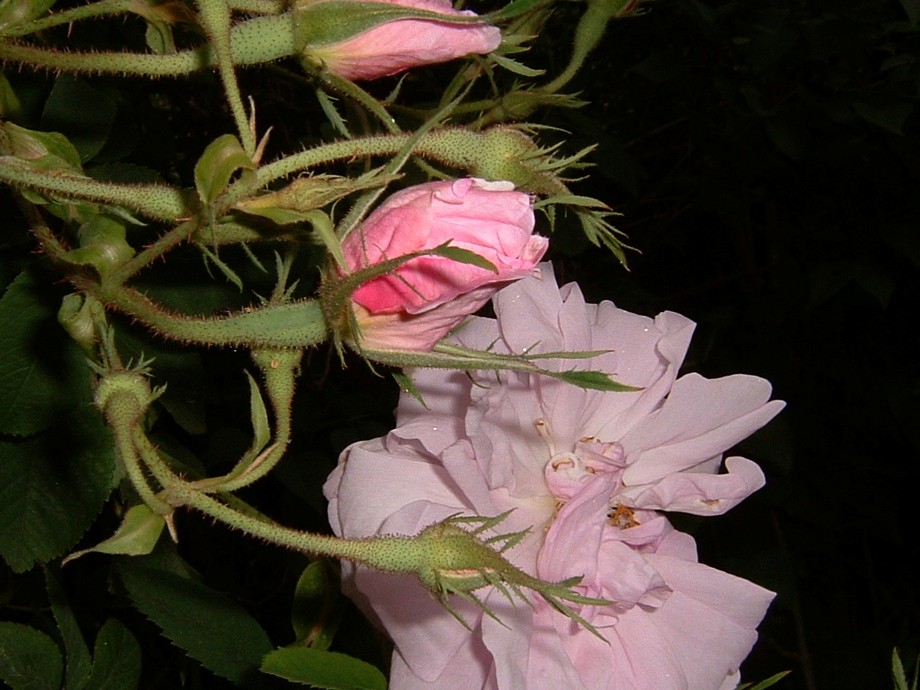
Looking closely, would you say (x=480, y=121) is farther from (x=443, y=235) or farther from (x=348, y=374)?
(x=348, y=374)

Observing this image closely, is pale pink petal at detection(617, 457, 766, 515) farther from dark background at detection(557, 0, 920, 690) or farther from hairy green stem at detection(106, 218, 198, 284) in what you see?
dark background at detection(557, 0, 920, 690)

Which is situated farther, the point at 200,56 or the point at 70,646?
the point at 70,646

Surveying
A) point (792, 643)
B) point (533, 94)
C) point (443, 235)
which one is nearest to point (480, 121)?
point (533, 94)

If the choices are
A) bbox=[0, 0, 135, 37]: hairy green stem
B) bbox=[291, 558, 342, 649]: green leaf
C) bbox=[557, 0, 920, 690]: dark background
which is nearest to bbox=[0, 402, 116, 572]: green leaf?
bbox=[291, 558, 342, 649]: green leaf

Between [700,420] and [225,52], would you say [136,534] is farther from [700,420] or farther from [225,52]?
[700,420]

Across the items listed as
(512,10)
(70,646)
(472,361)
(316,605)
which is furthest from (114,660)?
(512,10)
